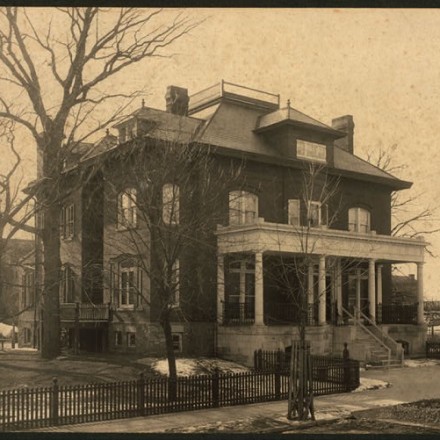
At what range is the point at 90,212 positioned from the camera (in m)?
30.0

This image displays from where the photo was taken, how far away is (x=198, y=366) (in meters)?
22.4

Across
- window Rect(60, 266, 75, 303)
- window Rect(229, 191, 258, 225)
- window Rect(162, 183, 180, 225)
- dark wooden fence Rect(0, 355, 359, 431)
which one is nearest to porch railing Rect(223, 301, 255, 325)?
window Rect(229, 191, 258, 225)

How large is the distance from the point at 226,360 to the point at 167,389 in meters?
8.30

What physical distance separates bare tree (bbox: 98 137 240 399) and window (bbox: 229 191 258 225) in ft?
3.83

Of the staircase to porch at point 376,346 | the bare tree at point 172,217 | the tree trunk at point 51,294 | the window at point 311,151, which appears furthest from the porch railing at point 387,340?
the tree trunk at point 51,294

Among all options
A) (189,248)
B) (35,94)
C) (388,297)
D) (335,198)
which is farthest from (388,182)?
(35,94)

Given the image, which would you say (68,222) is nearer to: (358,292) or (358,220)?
(358,220)

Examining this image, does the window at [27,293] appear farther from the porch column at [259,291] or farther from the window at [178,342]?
the porch column at [259,291]

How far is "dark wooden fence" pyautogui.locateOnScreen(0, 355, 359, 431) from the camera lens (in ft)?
46.9

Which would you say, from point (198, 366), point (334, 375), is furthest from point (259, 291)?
point (334, 375)

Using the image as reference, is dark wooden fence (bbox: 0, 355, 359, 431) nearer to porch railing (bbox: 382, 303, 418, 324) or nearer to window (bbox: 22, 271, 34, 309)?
porch railing (bbox: 382, 303, 418, 324)

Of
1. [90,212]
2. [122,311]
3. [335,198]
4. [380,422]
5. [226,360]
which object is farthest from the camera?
[335,198]

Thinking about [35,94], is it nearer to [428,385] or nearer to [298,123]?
[298,123]

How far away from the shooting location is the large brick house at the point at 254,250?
83.6 ft
